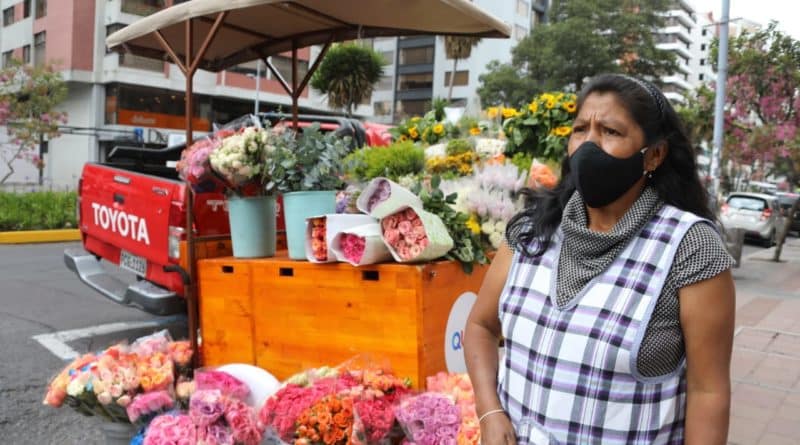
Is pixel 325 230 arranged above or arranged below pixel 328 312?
above

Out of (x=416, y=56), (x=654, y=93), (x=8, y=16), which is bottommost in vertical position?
(x=654, y=93)

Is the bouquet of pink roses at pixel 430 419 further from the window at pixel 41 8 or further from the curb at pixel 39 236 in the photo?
the window at pixel 41 8

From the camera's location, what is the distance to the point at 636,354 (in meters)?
1.41

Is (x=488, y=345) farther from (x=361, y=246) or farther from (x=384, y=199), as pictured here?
(x=384, y=199)

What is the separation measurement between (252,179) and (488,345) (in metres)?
2.06

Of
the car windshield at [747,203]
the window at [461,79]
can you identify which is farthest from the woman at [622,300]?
the window at [461,79]

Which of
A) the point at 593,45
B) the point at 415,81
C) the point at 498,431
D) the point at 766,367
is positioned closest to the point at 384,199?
the point at 498,431

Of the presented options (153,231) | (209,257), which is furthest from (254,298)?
(153,231)

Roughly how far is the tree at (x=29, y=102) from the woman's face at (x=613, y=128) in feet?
65.8

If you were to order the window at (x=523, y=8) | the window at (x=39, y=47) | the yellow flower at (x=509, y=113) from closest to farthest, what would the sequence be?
the yellow flower at (x=509, y=113)
the window at (x=39, y=47)
the window at (x=523, y=8)

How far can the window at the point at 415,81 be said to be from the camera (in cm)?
5488

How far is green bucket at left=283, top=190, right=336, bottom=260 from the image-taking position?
338 centimetres

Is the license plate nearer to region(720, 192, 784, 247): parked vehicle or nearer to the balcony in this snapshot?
region(720, 192, 784, 247): parked vehicle

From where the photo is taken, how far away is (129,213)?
5113 mm
